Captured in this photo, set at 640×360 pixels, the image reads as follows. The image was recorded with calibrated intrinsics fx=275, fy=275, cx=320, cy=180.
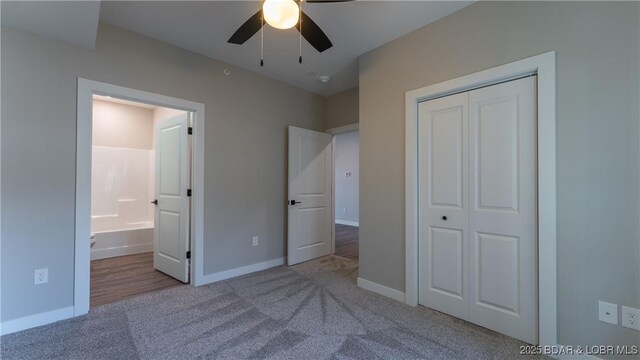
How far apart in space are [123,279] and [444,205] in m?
3.73

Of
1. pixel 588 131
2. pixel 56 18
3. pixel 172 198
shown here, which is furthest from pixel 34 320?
pixel 588 131

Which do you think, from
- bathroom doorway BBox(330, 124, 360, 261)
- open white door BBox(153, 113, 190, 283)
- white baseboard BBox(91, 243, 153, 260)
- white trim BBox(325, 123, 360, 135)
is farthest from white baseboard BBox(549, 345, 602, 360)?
bathroom doorway BBox(330, 124, 360, 261)

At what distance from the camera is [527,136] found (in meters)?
2.02

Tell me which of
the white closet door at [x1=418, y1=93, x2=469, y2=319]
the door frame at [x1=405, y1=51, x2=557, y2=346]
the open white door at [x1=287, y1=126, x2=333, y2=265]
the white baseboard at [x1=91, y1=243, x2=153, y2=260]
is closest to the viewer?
the door frame at [x1=405, y1=51, x2=557, y2=346]

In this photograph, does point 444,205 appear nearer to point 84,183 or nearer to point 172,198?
point 172,198

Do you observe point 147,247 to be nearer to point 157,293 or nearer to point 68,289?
point 157,293

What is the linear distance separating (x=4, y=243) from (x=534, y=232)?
3.95 metres

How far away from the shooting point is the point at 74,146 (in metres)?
2.38

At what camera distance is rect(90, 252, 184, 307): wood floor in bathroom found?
9.41ft

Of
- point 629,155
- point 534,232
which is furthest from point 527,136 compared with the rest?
point 534,232

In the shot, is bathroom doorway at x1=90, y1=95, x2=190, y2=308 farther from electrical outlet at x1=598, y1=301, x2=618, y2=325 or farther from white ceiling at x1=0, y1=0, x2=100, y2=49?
electrical outlet at x1=598, y1=301, x2=618, y2=325

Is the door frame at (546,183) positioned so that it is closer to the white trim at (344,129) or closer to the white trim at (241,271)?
the white trim at (344,129)

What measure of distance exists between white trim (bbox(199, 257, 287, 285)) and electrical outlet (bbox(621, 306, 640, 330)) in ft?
10.8

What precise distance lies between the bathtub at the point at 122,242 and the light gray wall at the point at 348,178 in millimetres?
5040
